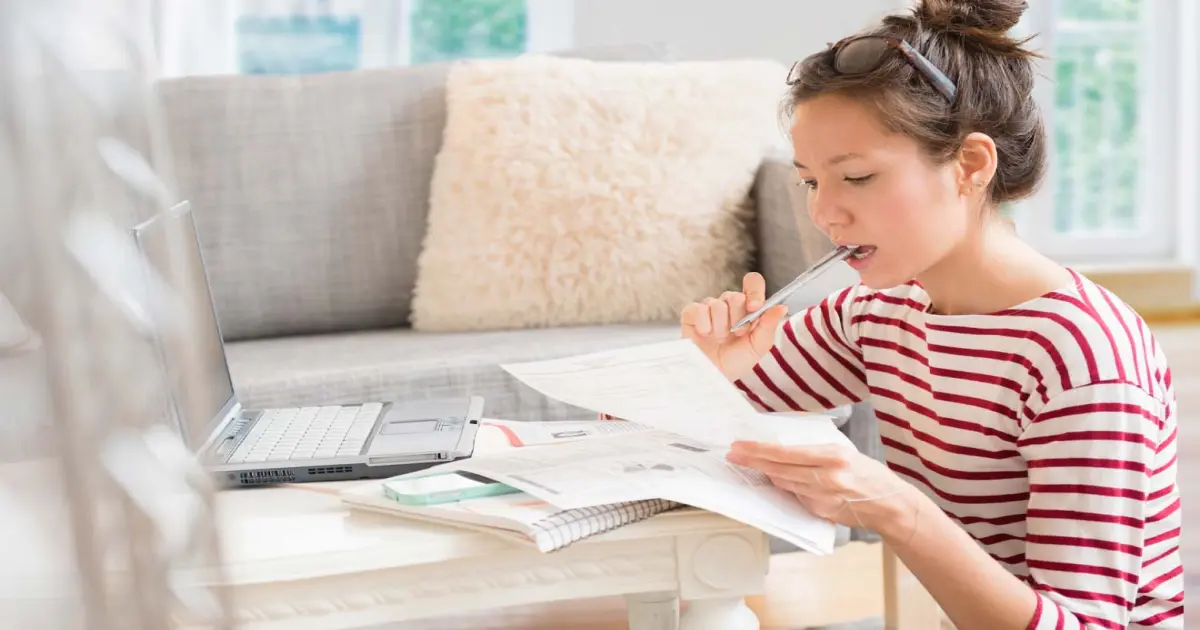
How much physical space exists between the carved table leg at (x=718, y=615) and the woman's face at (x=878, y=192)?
12.6 inches

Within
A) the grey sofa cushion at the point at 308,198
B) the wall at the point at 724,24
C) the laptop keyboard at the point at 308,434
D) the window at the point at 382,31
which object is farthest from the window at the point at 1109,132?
the laptop keyboard at the point at 308,434

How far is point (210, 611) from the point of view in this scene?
1.10 feet

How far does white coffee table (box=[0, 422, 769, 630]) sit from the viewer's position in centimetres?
79

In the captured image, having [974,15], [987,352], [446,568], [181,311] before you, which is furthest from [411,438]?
[181,311]

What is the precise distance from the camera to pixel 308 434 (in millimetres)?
1073

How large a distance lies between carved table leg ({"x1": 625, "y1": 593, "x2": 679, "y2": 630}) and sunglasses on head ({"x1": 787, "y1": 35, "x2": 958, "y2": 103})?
0.52 m

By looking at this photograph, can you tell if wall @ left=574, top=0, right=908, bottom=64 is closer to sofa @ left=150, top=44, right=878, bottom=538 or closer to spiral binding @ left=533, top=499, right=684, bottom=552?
sofa @ left=150, top=44, right=878, bottom=538

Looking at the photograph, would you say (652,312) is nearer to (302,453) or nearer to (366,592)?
(302,453)

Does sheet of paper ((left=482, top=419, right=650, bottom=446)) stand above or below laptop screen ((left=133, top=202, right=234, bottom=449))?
below

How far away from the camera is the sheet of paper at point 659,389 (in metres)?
0.85

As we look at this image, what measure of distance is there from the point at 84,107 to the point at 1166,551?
949 millimetres

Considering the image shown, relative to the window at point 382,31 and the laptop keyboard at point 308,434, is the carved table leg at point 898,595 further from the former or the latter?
the window at point 382,31

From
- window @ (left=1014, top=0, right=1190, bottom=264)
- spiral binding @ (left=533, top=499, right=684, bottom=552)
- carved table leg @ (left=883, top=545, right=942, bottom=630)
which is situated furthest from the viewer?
window @ (left=1014, top=0, right=1190, bottom=264)

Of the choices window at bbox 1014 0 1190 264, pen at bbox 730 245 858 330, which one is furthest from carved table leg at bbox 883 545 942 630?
window at bbox 1014 0 1190 264
